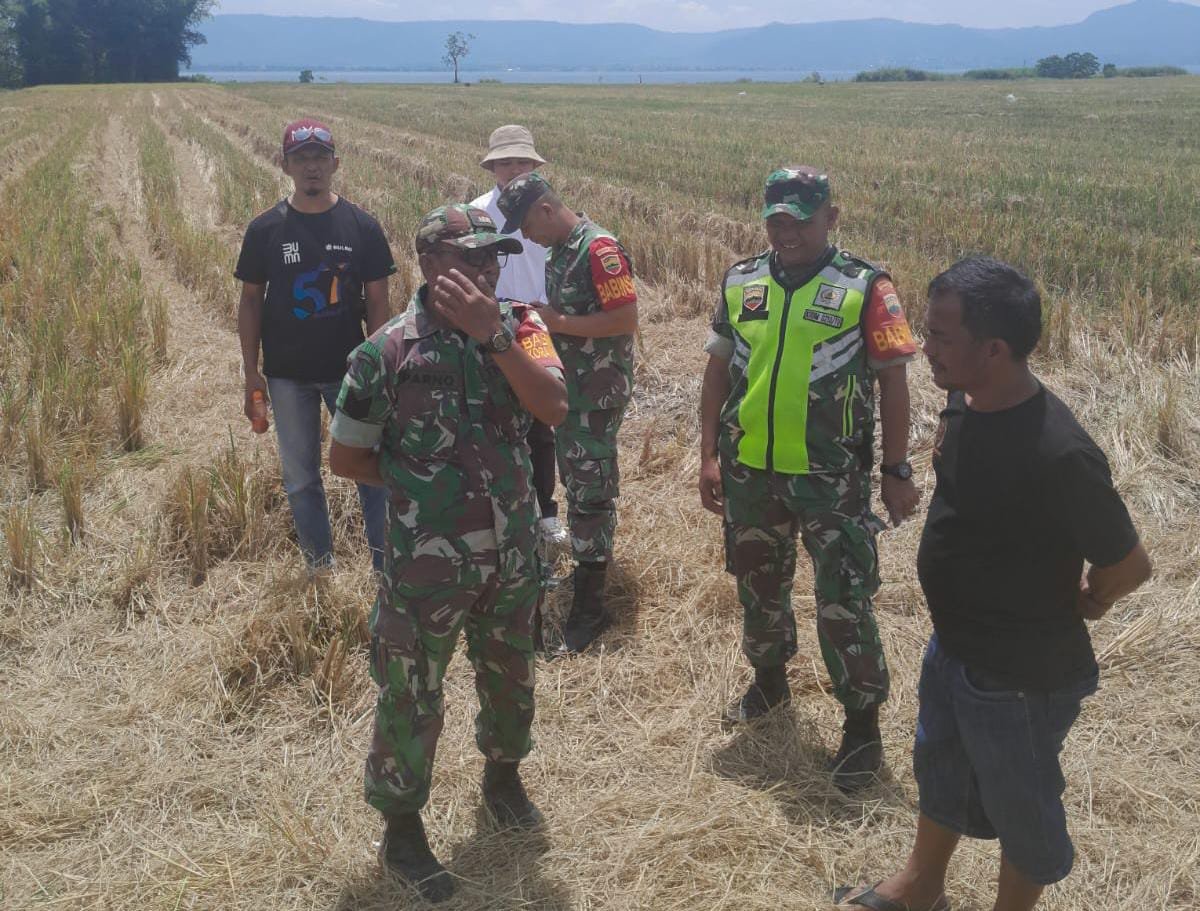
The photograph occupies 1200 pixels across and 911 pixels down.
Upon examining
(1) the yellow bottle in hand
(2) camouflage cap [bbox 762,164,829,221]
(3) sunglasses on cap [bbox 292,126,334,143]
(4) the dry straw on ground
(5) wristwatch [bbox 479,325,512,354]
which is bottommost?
(4) the dry straw on ground

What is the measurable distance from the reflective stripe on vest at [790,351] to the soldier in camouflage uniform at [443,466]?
2.50 feet

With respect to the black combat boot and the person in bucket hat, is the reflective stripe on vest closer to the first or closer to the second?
the black combat boot

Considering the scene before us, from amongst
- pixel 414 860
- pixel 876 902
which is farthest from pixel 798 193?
pixel 414 860

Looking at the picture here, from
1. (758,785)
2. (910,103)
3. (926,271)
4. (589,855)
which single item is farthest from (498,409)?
(910,103)

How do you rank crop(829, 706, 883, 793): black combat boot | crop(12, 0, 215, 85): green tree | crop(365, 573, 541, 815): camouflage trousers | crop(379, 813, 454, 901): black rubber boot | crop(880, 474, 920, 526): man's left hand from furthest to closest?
crop(12, 0, 215, 85): green tree < crop(829, 706, 883, 793): black combat boot < crop(880, 474, 920, 526): man's left hand < crop(379, 813, 454, 901): black rubber boot < crop(365, 573, 541, 815): camouflage trousers

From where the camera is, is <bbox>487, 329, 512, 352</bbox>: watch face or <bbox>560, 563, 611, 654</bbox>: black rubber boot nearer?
<bbox>487, 329, 512, 352</bbox>: watch face

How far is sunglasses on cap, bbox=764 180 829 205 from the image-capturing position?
2852 millimetres

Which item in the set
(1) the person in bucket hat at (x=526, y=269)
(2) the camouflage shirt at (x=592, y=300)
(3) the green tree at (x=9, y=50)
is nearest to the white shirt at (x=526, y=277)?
(1) the person in bucket hat at (x=526, y=269)

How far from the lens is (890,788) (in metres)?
3.15

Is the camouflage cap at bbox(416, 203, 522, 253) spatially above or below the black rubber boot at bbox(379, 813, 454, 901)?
above

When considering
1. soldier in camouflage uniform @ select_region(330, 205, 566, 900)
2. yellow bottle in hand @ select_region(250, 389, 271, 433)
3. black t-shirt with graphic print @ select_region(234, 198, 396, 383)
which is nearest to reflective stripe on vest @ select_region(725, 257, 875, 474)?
soldier in camouflage uniform @ select_region(330, 205, 566, 900)

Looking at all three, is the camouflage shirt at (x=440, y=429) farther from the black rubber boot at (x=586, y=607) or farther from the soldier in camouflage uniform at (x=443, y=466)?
the black rubber boot at (x=586, y=607)

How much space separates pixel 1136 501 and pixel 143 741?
4.45 meters

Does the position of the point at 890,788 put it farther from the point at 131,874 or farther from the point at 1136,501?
the point at 1136,501
